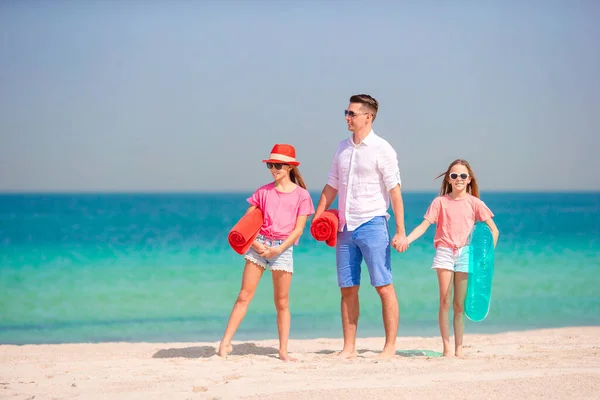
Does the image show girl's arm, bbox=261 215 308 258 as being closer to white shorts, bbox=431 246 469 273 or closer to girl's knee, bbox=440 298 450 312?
white shorts, bbox=431 246 469 273

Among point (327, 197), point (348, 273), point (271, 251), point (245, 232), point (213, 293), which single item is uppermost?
point (327, 197)

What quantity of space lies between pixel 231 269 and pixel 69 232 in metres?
20.0

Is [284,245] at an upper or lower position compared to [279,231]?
lower

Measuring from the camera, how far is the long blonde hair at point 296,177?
19.6 feet

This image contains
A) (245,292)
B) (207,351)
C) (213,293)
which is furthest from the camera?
(213,293)

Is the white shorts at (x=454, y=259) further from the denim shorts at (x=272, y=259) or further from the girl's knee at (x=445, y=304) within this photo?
the denim shorts at (x=272, y=259)

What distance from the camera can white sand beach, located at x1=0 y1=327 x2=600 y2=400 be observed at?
460 cm

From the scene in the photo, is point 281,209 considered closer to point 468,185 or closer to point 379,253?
point 379,253

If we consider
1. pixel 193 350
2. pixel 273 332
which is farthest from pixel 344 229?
pixel 273 332

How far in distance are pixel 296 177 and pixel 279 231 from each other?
1.61ft

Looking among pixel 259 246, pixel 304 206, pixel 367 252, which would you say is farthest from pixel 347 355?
pixel 304 206

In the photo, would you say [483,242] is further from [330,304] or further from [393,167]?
[330,304]

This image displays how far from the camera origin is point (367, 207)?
18.6ft

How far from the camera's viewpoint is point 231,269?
17250mm
